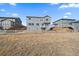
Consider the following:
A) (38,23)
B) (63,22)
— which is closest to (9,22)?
(38,23)

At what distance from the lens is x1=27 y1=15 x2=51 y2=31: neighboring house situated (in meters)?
3.28

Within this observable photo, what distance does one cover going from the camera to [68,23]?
330cm

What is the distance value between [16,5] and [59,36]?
504mm

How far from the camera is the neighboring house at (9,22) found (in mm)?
3285

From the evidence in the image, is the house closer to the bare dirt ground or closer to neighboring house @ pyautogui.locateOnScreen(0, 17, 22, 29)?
the bare dirt ground

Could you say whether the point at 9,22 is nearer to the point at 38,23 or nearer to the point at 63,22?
the point at 38,23

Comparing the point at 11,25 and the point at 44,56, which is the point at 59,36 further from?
the point at 11,25

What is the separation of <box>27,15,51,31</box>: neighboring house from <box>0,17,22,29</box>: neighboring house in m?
0.10

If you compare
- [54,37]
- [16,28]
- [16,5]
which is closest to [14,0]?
[16,5]

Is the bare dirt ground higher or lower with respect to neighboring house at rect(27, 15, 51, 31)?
lower

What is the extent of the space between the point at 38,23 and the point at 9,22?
277mm

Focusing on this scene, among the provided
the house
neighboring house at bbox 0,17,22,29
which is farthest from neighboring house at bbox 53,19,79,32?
neighboring house at bbox 0,17,22,29

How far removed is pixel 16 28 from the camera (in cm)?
331

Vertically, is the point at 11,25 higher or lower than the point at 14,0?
lower
